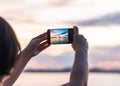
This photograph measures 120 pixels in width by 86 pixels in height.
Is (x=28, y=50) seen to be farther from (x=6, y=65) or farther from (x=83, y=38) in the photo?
(x=83, y=38)

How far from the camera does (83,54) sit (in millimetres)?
1019

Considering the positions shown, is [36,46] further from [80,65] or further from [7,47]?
[80,65]

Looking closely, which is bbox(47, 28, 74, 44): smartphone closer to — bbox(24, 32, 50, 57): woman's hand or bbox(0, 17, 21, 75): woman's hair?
bbox(24, 32, 50, 57): woman's hand

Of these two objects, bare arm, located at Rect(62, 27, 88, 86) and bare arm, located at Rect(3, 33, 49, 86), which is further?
bare arm, located at Rect(3, 33, 49, 86)

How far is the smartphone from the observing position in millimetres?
1317

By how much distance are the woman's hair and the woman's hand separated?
7cm

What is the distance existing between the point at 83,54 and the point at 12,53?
0.39m

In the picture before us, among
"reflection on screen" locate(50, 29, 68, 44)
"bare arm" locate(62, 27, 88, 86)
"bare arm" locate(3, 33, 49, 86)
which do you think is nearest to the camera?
"bare arm" locate(62, 27, 88, 86)

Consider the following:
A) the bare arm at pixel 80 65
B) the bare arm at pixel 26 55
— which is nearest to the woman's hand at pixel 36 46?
the bare arm at pixel 26 55

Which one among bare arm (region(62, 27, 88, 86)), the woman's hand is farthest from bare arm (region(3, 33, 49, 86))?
bare arm (region(62, 27, 88, 86))

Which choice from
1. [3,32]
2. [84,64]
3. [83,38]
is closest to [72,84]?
[84,64]

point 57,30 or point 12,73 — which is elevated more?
point 57,30

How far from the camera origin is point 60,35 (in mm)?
1374

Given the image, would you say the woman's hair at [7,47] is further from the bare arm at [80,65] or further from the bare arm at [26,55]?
the bare arm at [80,65]
